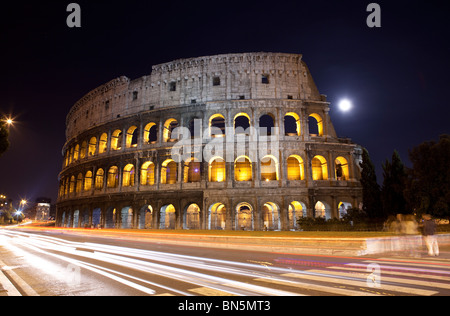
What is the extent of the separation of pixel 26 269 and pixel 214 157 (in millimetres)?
21111

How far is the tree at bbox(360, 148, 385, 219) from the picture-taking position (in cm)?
2418

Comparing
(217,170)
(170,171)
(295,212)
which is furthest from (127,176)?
(295,212)

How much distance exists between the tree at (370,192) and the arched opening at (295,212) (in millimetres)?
5745

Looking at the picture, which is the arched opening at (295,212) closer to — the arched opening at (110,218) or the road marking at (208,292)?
the arched opening at (110,218)

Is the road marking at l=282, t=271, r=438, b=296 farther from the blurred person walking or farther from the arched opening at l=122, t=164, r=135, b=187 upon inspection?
the arched opening at l=122, t=164, r=135, b=187

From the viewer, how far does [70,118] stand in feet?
146

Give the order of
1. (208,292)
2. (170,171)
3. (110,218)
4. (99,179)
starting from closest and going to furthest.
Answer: (208,292)
(170,171)
(110,218)
(99,179)

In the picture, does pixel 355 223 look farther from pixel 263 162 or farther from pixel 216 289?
pixel 216 289

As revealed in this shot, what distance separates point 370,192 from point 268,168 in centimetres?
1012

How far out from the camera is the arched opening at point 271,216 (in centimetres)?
2650

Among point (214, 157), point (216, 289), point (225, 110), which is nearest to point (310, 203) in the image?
→ point (214, 157)

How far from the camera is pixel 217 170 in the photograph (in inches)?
1160

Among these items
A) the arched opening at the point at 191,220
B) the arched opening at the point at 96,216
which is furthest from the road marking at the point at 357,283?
the arched opening at the point at 96,216

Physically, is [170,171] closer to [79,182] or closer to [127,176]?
[127,176]
